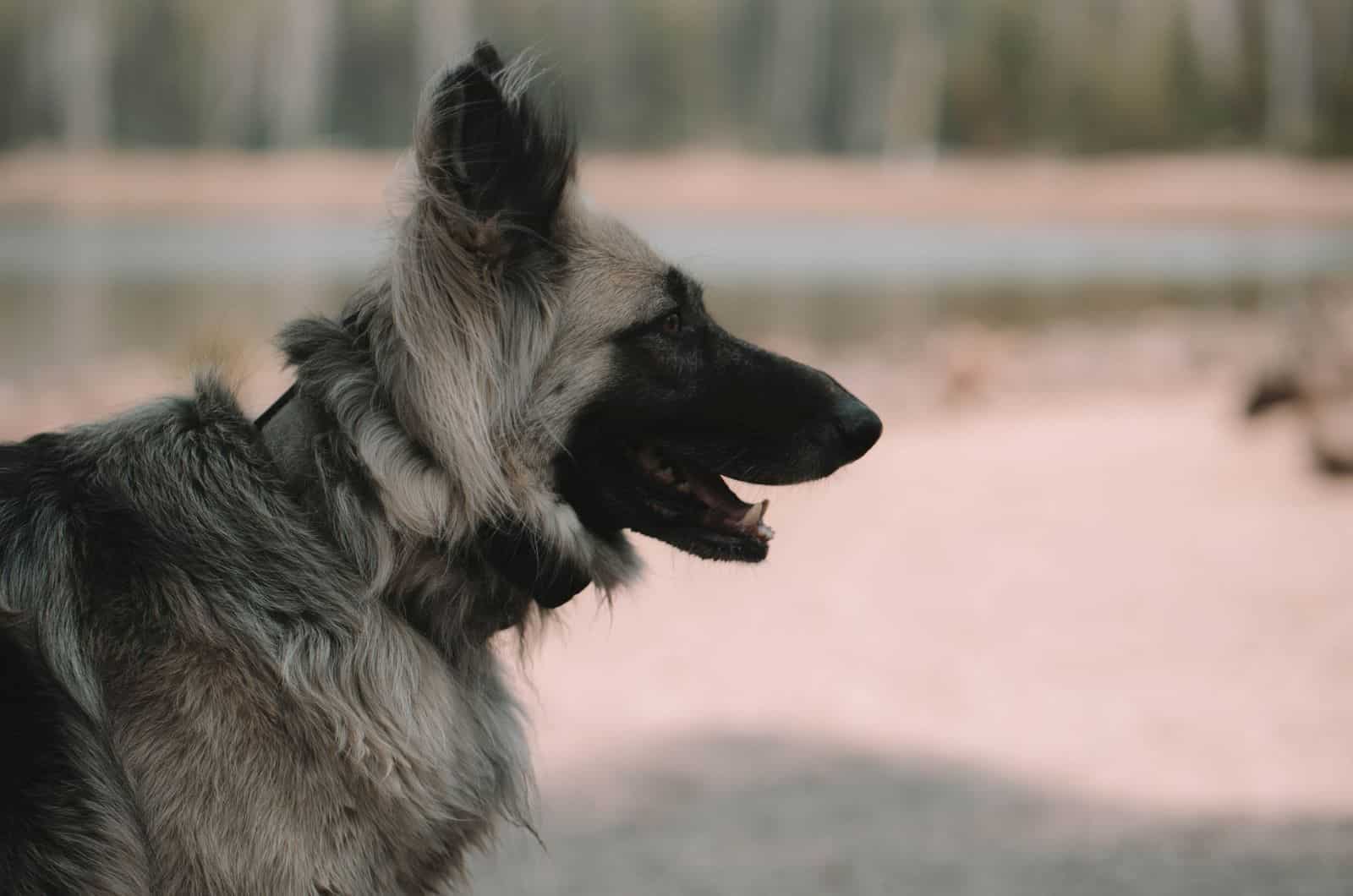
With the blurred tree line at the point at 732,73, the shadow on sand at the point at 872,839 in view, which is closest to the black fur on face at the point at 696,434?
the shadow on sand at the point at 872,839

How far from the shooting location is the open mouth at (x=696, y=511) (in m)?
3.12

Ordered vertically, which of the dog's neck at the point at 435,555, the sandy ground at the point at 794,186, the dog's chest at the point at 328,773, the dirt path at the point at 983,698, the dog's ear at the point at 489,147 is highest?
the dog's ear at the point at 489,147

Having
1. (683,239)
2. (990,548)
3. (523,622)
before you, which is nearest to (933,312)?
(683,239)

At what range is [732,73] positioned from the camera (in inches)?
1767

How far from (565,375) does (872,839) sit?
2928 millimetres

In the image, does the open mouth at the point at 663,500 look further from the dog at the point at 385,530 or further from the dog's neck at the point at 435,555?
the dog's neck at the point at 435,555

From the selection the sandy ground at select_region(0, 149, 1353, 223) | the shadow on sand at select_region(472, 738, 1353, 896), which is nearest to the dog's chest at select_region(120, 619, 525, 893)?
the shadow on sand at select_region(472, 738, 1353, 896)

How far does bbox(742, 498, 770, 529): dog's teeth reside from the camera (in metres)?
3.19

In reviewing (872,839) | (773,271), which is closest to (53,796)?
(872,839)

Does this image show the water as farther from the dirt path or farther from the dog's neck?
the dog's neck

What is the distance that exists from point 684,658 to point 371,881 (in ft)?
16.1

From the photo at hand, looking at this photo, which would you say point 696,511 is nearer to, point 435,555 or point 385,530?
point 435,555

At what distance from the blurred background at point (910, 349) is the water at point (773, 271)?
0.19 metres

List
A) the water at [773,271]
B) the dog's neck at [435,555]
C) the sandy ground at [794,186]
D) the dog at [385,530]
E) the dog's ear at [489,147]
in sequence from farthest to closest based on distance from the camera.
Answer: the sandy ground at [794,186] < the water at [773,271] < the dog's neck at [435,555] < the dog's ear at [489,147] < the dog at [385,530]
